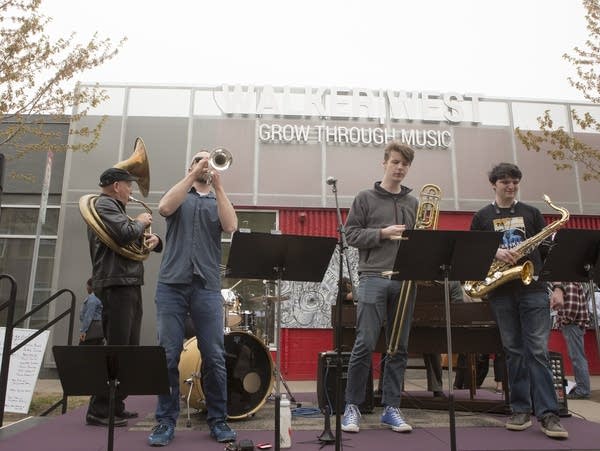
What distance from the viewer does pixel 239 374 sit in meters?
5.04

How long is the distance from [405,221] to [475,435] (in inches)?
76.1

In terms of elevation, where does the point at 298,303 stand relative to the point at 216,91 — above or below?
below

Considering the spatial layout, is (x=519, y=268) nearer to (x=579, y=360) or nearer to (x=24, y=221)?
(x=579, y=360)

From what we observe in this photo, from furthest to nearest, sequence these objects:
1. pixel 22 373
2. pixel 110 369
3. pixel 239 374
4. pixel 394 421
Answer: pixel 22 373 < pixel 239 374 < pixel 394 421 < pixel 110 369

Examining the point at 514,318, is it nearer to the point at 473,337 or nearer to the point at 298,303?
the point at 473,337

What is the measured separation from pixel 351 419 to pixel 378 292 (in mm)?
1121

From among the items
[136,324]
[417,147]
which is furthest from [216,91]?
[136,324]

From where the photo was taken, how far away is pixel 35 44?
8.23 metres

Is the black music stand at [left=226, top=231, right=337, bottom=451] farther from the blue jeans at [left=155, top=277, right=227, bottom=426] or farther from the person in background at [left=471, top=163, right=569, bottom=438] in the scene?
the person in background at [left=471, top=163, right=569, bottom=438]

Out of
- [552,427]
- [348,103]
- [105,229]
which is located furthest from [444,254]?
[348,103]

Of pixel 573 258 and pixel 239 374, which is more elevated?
pixel 573 258

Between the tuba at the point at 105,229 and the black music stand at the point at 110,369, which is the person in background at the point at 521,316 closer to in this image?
the black music stand at the point at 110,369

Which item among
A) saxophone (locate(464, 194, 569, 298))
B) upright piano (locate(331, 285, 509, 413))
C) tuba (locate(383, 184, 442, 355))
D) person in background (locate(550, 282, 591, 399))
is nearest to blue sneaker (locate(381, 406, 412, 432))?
tuba (locate(383, 184, 442, 355))

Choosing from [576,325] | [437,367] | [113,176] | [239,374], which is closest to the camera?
[113,176]
